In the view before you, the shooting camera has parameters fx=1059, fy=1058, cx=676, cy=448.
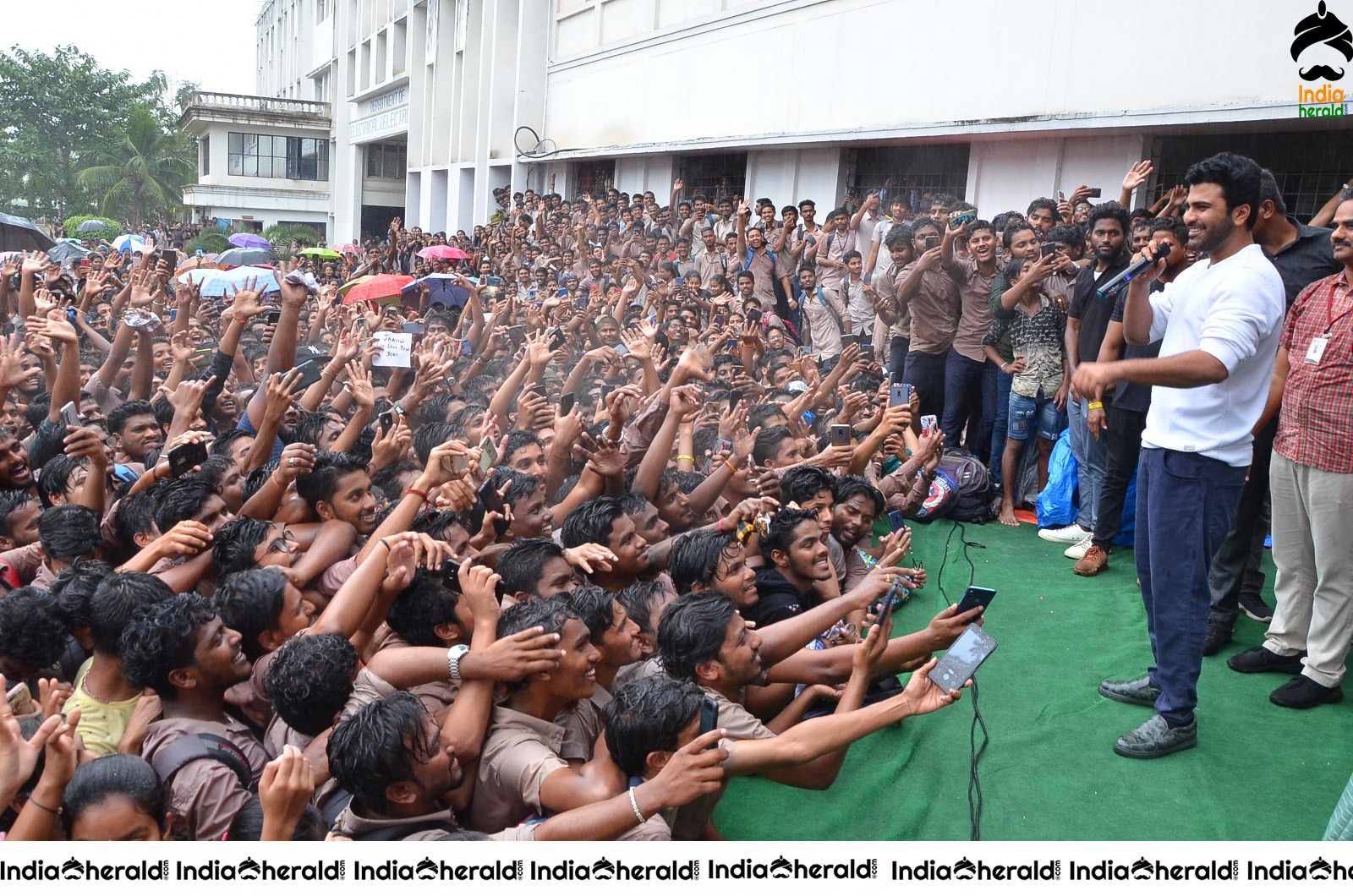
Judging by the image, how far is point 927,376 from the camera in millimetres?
7016

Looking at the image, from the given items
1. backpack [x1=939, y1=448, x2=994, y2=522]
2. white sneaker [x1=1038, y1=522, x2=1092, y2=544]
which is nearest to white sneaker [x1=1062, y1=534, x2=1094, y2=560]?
white sneaker [x1=1038, y1=522, x2=1092, y2=544]

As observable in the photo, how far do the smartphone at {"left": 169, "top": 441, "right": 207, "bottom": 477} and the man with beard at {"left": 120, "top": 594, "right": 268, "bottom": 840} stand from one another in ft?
3.65

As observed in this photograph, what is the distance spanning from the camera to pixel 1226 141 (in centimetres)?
753

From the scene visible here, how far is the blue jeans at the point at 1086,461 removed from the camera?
5.54 m

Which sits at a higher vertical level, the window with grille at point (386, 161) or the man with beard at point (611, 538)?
the window with grille at point (386, 161)

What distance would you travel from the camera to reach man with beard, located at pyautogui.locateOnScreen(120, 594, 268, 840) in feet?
8.17

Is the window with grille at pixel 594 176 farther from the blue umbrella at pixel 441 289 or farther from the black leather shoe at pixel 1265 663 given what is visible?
the black leather shoe at pixel 1265 663

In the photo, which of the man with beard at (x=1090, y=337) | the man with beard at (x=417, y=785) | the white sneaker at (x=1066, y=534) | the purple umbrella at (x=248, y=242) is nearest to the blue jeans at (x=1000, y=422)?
the man with beard at (x=1090, y=337)

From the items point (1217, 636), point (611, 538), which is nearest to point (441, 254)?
point (611, 538)

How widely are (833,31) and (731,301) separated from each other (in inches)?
171

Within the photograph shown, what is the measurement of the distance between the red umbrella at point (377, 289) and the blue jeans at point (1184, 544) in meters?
8.25
